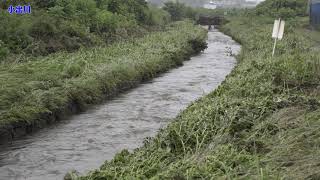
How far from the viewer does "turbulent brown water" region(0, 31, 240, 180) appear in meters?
8.73

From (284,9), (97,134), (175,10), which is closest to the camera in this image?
(97,134)

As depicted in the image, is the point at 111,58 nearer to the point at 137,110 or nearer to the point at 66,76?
the point at 66,76

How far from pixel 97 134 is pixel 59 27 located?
10.6 meters

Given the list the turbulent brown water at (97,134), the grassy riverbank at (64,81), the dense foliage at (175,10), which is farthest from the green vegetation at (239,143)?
the dense foliage at (175,10)

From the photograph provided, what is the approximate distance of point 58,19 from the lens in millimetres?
21453

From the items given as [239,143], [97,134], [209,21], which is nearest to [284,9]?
[209,21]

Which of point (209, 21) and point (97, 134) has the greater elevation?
point (209, 21)

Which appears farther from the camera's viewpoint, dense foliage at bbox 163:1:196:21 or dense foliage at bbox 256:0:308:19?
dense foliage at bbox 163:1:196:21

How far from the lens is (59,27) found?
67.2ft

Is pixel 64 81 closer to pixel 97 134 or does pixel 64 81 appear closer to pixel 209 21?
pixel 97 134

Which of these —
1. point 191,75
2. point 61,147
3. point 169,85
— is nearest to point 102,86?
point 169,85

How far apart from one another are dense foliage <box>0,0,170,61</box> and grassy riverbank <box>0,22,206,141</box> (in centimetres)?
131

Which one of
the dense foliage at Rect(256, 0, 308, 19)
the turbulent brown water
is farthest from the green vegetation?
the dense foliage at Rect(256, 0, 308, 19)

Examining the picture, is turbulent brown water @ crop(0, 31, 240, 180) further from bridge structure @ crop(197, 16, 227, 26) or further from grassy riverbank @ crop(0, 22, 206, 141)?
bridge structure @ crop(197, 16, 227, 26)
